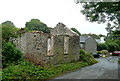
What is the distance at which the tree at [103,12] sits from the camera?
14688mm

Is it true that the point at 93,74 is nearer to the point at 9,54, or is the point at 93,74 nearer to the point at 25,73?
the point at 25,73

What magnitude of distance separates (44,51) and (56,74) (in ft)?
8.57

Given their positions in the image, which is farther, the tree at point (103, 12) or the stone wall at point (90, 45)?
the stone wall at point (90, 45)

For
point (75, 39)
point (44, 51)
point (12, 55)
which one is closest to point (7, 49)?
point (12, 55)

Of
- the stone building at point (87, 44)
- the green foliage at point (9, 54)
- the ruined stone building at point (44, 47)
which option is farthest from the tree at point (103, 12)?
the stone building at point (87, 44)

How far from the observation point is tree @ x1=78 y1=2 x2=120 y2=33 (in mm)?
14688

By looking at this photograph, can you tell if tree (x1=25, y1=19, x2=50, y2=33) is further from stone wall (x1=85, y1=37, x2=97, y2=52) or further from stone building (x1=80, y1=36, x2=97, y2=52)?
stone wall (x1=85, y1=37, x2=97, y2=52)

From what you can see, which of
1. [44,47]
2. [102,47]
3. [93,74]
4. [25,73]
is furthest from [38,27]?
[102,47]

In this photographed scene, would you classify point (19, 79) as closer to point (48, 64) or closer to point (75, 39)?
point (48, 64)

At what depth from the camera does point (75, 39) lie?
20.1 m

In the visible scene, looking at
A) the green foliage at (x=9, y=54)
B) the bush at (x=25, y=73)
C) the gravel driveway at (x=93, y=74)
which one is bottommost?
the gravel driveway at (x=93, y=74)

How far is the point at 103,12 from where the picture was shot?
1688 cm

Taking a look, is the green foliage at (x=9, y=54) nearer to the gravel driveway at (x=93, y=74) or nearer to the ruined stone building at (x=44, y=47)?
the ruined stone building at (x=44, y=47)

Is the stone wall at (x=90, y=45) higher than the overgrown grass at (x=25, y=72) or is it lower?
higher
